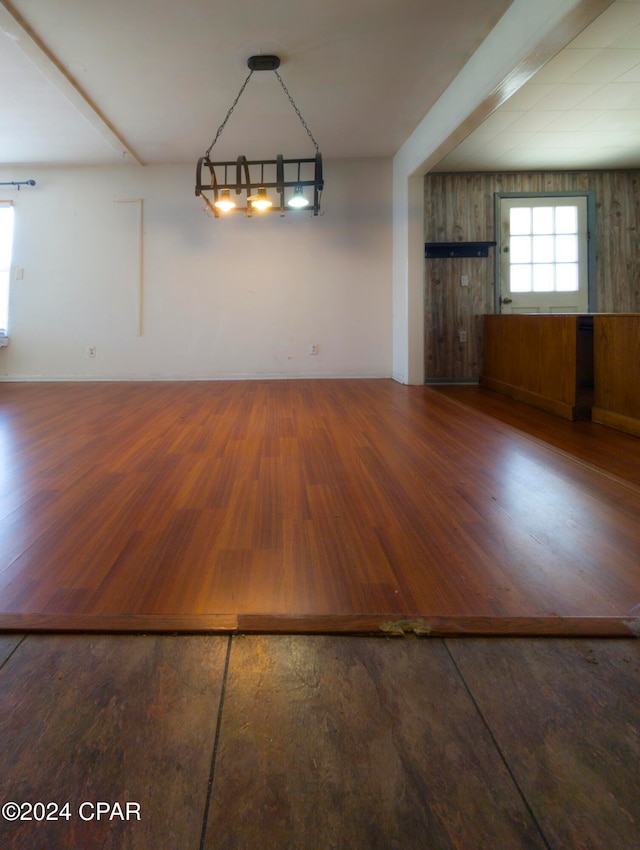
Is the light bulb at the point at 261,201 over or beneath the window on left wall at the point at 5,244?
beneath

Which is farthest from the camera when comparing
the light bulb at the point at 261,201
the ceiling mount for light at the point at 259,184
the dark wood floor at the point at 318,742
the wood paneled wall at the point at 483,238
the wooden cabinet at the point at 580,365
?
the wood paneled wall at the point at 483,238

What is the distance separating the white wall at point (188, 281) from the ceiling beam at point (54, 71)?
1069mm

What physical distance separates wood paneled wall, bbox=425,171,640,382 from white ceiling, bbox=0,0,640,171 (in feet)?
0.80

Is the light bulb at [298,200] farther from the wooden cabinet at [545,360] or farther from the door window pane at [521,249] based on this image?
the door window pane at [521,249]

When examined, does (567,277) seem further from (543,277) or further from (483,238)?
(483,238)

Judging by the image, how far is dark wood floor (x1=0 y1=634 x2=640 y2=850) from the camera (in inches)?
28.8

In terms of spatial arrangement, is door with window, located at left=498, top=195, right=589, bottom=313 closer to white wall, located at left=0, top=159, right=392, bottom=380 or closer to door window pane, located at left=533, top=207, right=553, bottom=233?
door window pane, located at left=533, top=207, right=553, bottom=233

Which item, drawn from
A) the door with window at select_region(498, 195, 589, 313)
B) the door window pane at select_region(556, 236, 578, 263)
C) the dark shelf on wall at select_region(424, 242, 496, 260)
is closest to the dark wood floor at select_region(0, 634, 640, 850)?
the dark shelf on wall at select_region(424, 242, 496, 260)

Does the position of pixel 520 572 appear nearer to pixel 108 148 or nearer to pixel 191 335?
pixel 191 335

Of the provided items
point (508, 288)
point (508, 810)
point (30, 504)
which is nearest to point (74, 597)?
point (30, 504)

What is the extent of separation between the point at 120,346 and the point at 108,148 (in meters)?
2.32

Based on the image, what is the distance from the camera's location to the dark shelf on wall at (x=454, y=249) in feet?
20.6

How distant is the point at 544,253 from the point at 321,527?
19.2ft

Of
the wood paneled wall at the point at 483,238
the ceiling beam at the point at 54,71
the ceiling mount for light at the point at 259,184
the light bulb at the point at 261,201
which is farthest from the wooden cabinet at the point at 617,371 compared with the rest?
the ceiling beam at the point at 54,71
